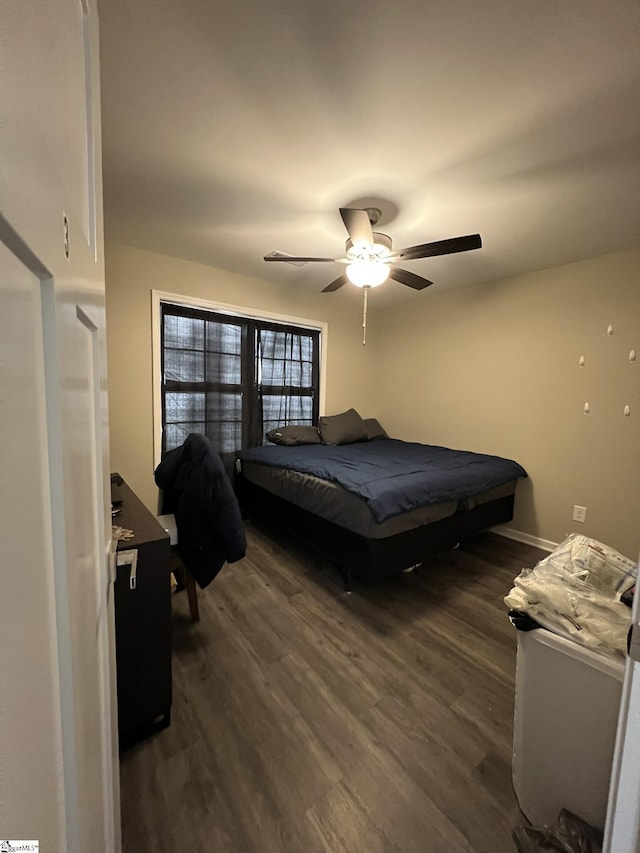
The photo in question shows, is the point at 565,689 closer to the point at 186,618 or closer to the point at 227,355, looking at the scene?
the point at 186,618

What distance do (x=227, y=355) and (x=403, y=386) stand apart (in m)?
2.14

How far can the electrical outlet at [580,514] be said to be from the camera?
2715 millimetres

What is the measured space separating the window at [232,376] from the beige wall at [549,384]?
1465 millimetres

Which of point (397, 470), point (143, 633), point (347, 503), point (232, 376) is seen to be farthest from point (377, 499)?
point (232, 376)

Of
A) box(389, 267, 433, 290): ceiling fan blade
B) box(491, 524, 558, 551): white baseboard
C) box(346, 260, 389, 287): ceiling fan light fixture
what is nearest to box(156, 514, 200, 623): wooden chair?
box(346, 260, 389, 287): ceiling fan light fixture

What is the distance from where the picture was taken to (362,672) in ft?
5.10

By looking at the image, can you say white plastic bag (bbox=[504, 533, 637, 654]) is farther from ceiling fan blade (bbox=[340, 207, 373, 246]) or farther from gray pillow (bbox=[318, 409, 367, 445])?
gray pillow (bbox=[318, 409, 367, 445])

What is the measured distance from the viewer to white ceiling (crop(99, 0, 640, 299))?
1.06 metres

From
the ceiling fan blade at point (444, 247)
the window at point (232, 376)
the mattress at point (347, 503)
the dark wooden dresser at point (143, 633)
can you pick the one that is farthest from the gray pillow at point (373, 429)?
the dark wooden dresser at point (143, 633)

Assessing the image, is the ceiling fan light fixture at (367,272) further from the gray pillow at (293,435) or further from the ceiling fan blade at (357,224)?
the gray pillow at (293,435)

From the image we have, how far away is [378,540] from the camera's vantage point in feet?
6.50

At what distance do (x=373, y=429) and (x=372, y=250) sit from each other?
8.23ft

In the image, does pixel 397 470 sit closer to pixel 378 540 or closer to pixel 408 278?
pixel 378 540

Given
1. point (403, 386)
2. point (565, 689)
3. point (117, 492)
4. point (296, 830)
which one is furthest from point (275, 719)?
point (403, 386)
